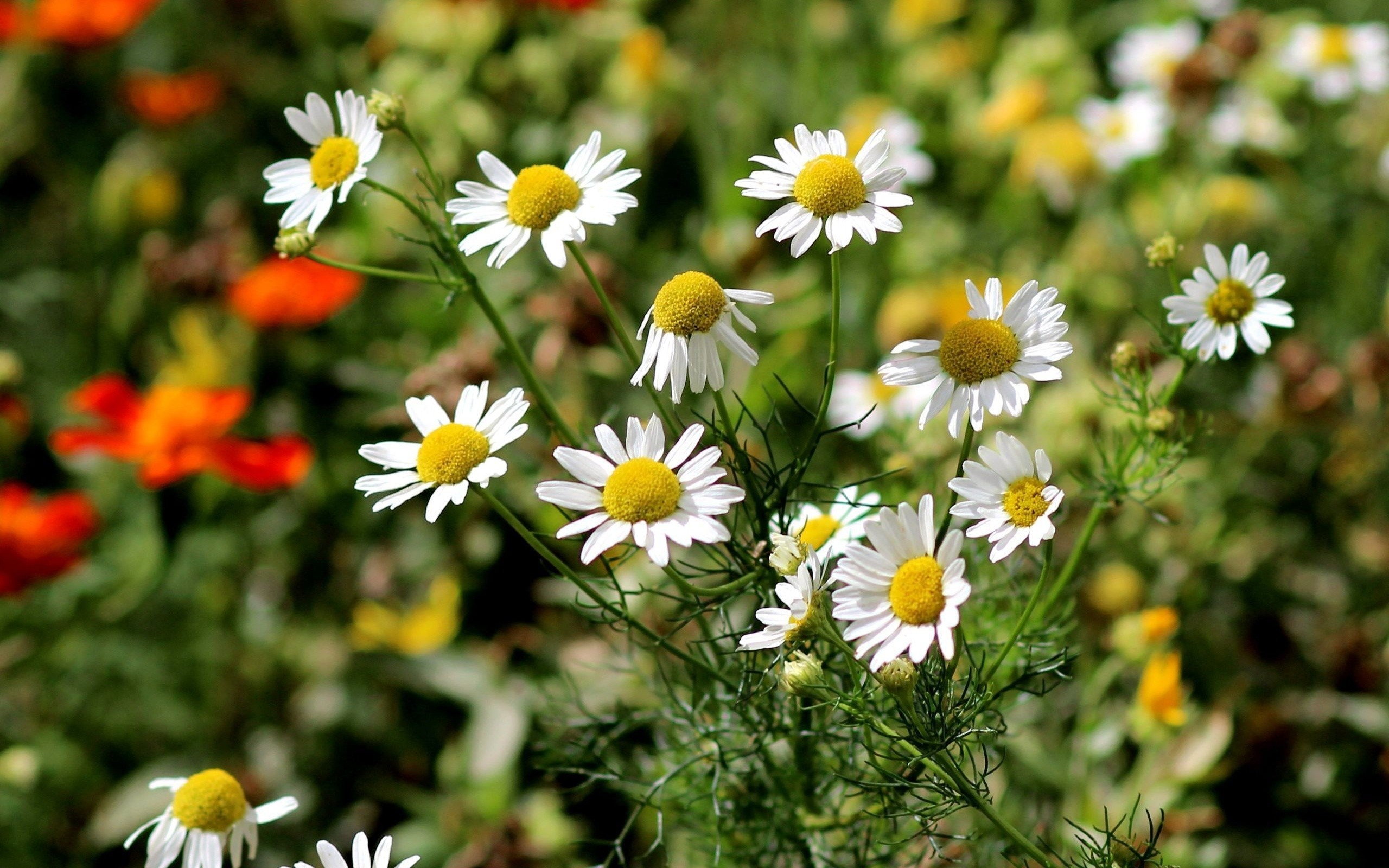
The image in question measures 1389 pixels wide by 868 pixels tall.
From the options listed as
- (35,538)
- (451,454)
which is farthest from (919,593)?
(35,538)

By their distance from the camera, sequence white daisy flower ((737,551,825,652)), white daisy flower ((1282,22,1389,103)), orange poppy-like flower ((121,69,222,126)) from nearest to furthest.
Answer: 1. white daisy flower ((737,551,825,652))
2. white daisy flower ((1282,22,1389,103))
3. orange poppy-like flower ((121,69,222,126))

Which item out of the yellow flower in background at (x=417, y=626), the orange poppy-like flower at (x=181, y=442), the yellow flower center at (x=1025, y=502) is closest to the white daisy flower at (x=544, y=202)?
the yellow flower center at (x=1025, y=502)

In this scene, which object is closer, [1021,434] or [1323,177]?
[1021,434]

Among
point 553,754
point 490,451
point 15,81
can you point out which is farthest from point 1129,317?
point 15,81

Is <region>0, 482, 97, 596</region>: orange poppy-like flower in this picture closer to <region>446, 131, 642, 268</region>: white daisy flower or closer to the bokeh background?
the bokeh background

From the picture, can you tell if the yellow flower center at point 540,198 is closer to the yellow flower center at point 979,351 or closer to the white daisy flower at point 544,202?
the white daisy flower at point 544,202

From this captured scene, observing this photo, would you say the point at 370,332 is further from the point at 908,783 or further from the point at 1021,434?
the point at 908,783

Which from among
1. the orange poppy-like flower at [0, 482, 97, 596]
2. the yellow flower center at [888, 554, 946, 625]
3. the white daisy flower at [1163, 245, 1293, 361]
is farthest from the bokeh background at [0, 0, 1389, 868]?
the yellow flower center at [888, 554, 946, 625]

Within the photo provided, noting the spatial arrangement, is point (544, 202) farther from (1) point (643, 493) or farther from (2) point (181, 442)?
(2) point (181, 442)
